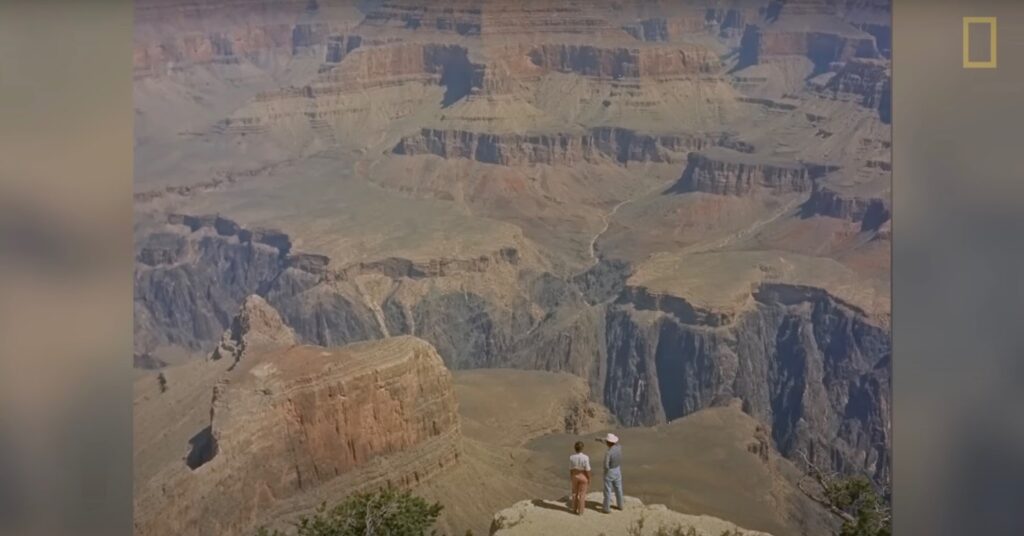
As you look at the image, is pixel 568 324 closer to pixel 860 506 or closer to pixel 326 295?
pixel 326 295

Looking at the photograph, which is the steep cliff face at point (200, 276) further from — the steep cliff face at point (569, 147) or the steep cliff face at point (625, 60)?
the steep cliff face at point (625, 60)

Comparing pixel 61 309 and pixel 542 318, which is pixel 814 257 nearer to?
pixel 542 318

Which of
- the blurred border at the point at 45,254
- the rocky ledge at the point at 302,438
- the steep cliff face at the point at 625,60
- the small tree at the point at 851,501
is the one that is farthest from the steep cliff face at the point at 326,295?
the small tree at the point at 851,501

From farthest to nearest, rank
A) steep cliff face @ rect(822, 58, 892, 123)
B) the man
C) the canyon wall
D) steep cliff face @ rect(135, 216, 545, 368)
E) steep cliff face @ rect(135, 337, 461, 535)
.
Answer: steep cliff face @ rect(135, 216, 545, 368)
the canyon wall
steep cliff face @ rect(135, 337, 461, 535)
the man
steep cliff face @ rect(822, 58, 892, 123)

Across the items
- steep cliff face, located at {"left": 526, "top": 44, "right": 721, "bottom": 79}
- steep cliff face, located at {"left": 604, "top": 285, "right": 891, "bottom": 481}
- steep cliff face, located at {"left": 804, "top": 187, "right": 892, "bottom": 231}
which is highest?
steep cliff face, located at {"left": 526, "top": 44, "right": 721, "bottom": 79}

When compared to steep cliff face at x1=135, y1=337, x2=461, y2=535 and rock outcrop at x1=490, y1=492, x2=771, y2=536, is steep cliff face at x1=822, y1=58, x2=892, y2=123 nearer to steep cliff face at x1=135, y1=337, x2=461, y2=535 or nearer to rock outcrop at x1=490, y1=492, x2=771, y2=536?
rock outcrop at x1=490, y1=492, x2=771, y2=536

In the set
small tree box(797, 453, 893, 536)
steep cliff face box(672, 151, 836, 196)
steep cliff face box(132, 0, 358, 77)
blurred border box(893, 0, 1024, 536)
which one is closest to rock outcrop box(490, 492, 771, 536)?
small tree box(797, 453, 893, 536)

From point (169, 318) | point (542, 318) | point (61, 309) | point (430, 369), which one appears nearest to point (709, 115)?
point (542, 318)
